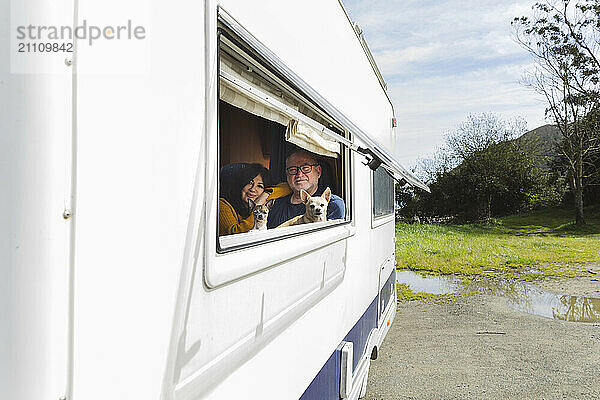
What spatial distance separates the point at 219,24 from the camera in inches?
45.2

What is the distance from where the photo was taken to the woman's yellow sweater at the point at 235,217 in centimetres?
253

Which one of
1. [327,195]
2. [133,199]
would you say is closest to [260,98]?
[133,199]

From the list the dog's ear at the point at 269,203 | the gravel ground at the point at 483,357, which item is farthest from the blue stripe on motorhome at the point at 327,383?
the gravel ground at the point at 483,357

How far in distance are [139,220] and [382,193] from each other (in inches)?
130

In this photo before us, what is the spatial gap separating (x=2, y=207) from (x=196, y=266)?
38 centimetres

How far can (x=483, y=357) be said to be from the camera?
5.25 metres

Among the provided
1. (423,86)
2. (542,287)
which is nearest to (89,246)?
(542,287)

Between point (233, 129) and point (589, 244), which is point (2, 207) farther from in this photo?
point (589, 244)

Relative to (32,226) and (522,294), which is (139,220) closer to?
(32,226)

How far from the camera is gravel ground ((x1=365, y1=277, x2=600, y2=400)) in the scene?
4371 mm

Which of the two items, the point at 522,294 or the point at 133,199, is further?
the point at 522,294

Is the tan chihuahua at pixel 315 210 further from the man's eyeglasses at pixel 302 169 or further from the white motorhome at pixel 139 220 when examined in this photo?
the white motorhome at pixel 139 220

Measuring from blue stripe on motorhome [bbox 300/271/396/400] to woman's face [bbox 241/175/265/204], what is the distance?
794 mm

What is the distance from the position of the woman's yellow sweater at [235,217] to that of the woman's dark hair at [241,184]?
0.06 metres
